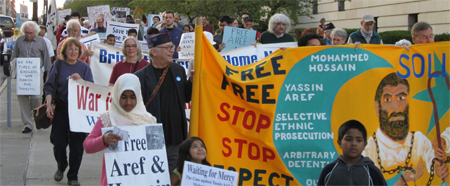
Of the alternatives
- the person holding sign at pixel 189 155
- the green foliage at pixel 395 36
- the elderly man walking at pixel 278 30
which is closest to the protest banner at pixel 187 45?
the elderly man walking at pixel 278 30

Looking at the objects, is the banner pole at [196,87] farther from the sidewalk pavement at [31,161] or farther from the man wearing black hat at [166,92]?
the sidewalk pavement at [31,161]

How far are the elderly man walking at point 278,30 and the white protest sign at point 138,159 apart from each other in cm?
414

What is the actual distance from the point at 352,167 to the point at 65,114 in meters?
3.92

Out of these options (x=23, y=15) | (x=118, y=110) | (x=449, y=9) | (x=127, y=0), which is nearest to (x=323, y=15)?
(x=449, y=9)

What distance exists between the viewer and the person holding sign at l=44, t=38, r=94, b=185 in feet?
20.1

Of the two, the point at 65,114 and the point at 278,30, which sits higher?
the point at 278,30

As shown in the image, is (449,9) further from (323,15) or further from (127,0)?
(127,0)

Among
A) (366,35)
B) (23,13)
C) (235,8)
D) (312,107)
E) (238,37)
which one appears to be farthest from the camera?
(23,13)

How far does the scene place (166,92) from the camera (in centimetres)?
464

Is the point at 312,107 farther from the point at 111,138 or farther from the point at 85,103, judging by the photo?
the point at 85,103

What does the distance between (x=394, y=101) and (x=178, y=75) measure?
7.07 feet

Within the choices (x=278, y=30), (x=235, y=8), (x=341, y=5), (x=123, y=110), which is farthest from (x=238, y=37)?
(x=341, y=5)

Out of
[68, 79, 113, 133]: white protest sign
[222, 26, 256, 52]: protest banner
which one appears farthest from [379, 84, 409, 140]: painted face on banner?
[222, 26, 256, 52]: protest banner

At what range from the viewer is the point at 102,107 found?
653cm
